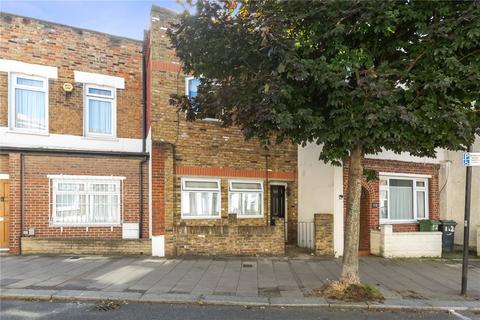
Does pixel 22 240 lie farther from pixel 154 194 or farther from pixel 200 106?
pixel 200 106

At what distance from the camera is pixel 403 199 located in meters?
13.8

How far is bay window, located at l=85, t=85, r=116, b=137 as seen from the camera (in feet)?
41.6

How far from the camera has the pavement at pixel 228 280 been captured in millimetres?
7223

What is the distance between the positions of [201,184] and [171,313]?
6145 mm

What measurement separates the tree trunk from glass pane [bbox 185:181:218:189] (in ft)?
18.3

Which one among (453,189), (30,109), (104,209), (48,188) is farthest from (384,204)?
(30,109)

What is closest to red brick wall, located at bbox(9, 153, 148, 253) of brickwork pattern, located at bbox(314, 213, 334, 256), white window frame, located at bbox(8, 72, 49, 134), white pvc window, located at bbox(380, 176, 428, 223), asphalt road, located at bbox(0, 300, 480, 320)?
white window frame, located at bbox(8, 72, 49, 134)

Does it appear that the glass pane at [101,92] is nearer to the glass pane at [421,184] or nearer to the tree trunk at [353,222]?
the tree trunk at [353,222]

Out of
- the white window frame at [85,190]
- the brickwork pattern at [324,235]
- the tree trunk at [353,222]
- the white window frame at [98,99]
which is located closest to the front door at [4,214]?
the white window frame at [85,190]

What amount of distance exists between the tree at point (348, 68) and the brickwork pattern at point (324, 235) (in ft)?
12.9

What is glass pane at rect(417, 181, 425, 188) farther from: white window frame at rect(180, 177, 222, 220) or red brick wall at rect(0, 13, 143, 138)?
red brick wall at rect(0, 13, 143, 138)

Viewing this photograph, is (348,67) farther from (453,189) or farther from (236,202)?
(453,189)

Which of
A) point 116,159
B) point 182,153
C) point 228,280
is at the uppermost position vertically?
point 182,153

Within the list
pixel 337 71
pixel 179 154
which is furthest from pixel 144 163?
pixel 337 71
